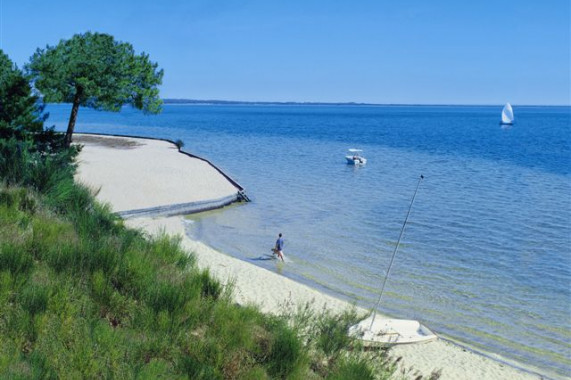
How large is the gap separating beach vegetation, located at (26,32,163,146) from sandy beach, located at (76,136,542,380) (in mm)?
4302

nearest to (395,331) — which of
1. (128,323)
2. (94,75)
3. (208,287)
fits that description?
(208,287)

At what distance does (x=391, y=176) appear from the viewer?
4538 cm

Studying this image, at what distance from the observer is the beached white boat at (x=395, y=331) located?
12086 millimetres

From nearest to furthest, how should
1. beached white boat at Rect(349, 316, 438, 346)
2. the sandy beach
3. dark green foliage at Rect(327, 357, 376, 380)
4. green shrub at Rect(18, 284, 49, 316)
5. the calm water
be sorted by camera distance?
dark green foliage at Rect(327, 357, 376, 380) → green shrub at Rect(18, 284, 49, 316) → the sandy beach → beached white boat at Rect(349, 316, 438, 346) → the calm water

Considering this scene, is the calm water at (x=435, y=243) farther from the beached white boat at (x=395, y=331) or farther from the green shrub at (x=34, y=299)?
the green shrub at (x=34, y=299)

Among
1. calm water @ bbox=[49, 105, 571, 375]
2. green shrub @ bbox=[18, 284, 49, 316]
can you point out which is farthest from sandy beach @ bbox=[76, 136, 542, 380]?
green shrub @ bbox=[18, 284, 49, 316]

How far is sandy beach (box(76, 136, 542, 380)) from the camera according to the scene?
1195 centimetres

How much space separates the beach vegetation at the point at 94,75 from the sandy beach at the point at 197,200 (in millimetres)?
4302

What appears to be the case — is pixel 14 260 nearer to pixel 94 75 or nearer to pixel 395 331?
pixel 395 331

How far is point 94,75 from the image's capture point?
107ft

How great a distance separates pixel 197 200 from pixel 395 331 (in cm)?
1648

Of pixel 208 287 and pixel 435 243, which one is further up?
pixel 208 287

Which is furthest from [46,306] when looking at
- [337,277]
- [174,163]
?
[174,163]

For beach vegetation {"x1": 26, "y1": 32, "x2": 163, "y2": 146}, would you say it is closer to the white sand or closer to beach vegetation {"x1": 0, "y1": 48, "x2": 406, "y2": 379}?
the white sand
